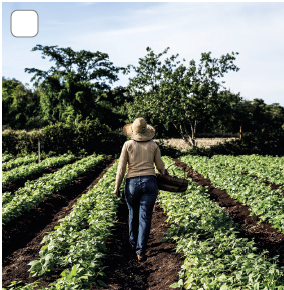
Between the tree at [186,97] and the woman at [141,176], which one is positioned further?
→ the tree at [186,97]

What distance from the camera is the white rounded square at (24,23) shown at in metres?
2.20

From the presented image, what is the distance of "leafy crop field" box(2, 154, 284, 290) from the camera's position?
3115 millimetres

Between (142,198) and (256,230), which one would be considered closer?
(142,198)

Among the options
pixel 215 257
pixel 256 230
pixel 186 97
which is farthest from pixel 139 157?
pixel 186 97

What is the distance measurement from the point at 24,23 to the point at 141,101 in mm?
22081

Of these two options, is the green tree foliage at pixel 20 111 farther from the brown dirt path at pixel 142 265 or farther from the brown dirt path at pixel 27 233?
the brown dirt path at pixel 142 265

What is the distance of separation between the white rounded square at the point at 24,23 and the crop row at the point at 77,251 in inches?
93.0

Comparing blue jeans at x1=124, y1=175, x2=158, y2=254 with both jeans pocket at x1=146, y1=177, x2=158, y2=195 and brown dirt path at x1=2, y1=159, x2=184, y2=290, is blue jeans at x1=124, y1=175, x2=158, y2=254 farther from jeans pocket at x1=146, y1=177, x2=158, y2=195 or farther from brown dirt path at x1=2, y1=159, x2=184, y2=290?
brown dirt path at x1=2, y1=159, x2=184, y2=290

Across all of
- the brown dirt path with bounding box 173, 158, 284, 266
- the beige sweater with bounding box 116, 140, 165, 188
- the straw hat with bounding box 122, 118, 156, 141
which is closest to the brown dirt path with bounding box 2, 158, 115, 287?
the beige sweater with bounding box 116, 140, 165, 188

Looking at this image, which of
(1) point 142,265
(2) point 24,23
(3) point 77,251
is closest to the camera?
(2) point 24,23

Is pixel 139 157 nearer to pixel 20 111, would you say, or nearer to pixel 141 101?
pixel 141 101

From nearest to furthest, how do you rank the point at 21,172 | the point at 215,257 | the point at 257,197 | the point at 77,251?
the point at 215,257 → the point at 77,251 → the point at 257,197 → the point at 21,172

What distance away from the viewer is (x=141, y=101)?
24.1 m

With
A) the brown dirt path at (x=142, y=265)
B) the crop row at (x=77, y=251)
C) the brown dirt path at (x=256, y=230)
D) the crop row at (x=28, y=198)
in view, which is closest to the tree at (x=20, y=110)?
the crop row at (x=28, y=198)
